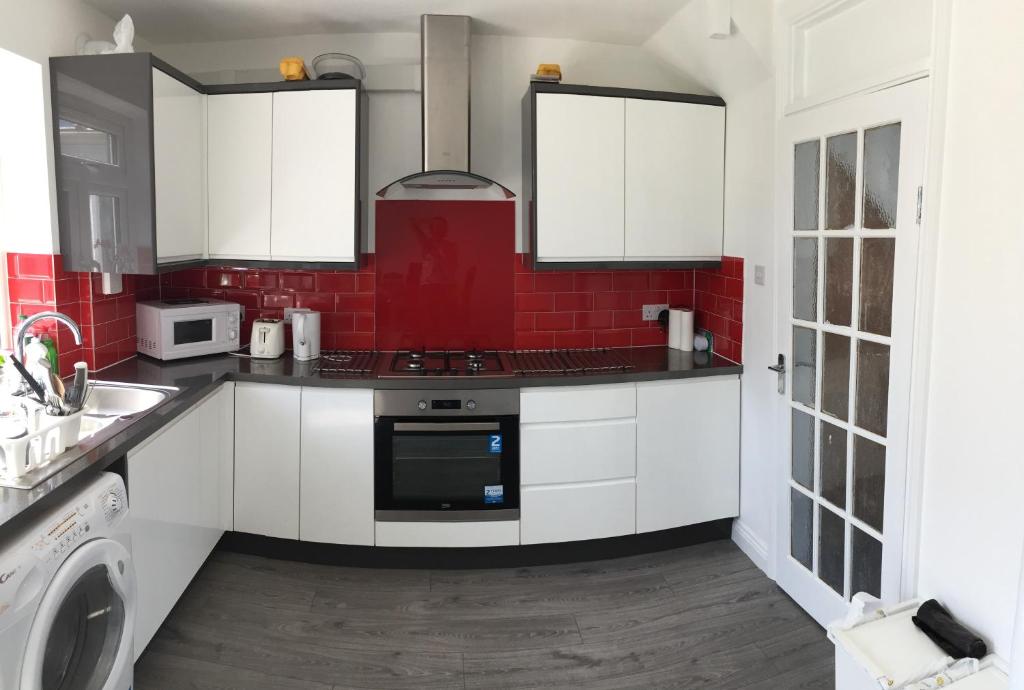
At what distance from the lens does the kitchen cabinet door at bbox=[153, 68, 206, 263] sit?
2973 mm

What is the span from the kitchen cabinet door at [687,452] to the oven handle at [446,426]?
695 mm

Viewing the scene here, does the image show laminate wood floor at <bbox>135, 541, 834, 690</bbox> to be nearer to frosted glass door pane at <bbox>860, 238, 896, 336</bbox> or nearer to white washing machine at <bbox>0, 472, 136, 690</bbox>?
white washing machine at <bbox>0, 472, 136, 690</bbox>

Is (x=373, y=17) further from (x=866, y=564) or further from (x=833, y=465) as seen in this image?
(x=866, y=564)

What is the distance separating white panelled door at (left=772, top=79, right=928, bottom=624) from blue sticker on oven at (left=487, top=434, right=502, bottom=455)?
1.21 meters

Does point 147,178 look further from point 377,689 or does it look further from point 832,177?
point 832,177

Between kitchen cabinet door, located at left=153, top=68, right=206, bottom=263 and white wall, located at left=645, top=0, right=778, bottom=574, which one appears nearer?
kitchen cabinet door, located at left=153, top=68, right=206, bottom=263

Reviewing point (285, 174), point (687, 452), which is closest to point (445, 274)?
point (285, 174)

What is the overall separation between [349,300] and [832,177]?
2.33 m

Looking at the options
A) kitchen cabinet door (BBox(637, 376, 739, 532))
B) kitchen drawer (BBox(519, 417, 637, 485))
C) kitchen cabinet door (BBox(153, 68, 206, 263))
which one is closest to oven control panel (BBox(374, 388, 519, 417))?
kitchen drawer (BBox(519, 417, 637, 485))

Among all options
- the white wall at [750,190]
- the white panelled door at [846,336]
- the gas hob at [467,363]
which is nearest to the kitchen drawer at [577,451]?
the gas hob at [467,363]

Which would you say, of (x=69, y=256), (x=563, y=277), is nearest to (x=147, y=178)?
(x=69, y=256)

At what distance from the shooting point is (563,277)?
3842 millimetres

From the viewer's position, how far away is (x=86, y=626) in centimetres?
200

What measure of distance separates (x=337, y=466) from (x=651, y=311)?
1.86m
